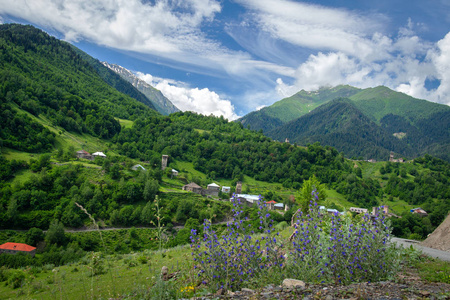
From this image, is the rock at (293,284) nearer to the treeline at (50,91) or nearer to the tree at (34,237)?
the tree at (34,237)

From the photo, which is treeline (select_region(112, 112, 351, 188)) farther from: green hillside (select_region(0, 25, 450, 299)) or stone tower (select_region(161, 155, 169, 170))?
stone tower (select_region(161, 155, 169, 170))

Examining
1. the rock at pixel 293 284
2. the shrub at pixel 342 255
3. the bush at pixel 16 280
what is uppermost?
the shrub at pixel 342 255

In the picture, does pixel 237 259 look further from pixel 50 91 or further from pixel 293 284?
pixel 50 91

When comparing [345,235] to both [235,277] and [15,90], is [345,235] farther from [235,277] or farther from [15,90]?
[15,90]

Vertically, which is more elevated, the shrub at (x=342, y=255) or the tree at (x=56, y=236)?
the shrub at (x=342, y=255)

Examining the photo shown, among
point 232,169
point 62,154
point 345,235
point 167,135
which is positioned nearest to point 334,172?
point 232,169

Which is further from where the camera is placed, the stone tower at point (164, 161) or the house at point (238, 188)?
the stone tower at point (164, 161)

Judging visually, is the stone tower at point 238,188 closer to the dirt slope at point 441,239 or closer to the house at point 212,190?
the house at point 212,190

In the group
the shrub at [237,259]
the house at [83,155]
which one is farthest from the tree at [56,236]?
the house at [83,155]

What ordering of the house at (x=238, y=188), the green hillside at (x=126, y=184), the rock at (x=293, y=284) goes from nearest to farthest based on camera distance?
the rock at (x=293, y=284) → the green hillside at (x=126, y=184) → the house at (x=238, y=188)

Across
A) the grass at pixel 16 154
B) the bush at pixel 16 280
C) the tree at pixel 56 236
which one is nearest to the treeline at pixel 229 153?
the grass at pixel 16 154

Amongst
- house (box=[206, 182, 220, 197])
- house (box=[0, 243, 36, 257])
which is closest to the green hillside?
house (box=[0, 243, 36, 257])

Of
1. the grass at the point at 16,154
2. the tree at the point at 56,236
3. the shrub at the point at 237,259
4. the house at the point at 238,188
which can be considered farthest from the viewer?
the house at the point at 238,188

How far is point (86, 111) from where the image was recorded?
113 meters
